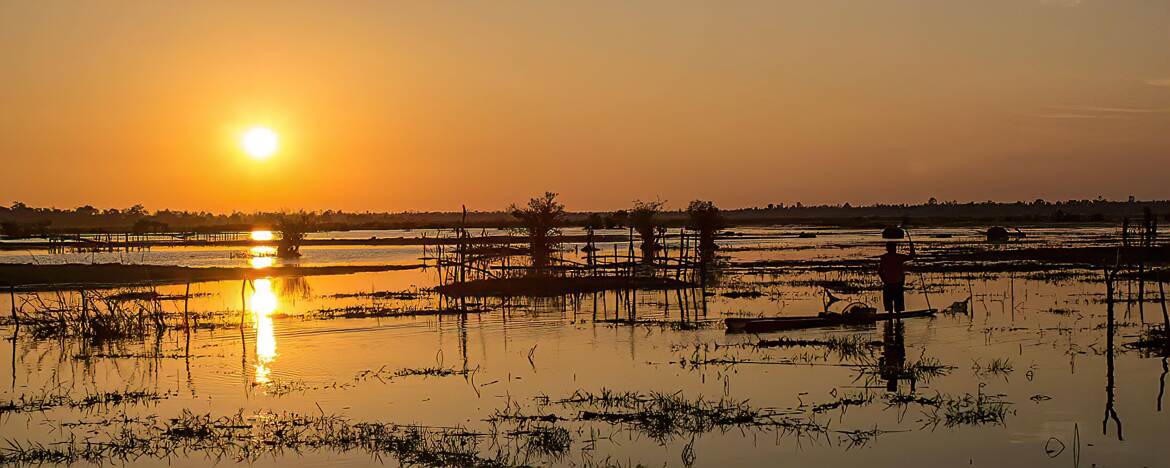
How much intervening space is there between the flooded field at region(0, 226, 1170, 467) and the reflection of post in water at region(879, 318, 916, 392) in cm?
9

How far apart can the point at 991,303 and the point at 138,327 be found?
20.5m

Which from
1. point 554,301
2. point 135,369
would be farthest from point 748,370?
point 554,301

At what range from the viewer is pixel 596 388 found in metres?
15.8

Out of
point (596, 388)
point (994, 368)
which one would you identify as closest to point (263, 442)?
point (596, 388)

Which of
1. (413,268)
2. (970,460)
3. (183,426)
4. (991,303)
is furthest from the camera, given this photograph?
(413,268)

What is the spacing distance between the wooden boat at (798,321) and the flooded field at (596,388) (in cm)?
24

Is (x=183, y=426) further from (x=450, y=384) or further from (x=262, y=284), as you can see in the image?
(x=262, y=284)

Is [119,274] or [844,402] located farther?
[119,274]

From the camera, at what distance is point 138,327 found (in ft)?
77.6

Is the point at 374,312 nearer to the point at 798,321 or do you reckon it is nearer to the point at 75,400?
the point at 798,321

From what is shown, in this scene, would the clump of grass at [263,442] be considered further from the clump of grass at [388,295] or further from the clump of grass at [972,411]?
the clump of grass at [388,295]

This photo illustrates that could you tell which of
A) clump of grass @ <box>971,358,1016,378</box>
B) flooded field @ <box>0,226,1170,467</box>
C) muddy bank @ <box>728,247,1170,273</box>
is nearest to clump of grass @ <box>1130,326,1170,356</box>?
flooded field @ <box>0,226,1170,467</box>

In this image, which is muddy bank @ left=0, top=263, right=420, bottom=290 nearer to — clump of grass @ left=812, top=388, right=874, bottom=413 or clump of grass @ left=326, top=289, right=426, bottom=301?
clump of grass @ left=326, top=289, right=426, bottom=301

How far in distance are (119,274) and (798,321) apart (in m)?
30.3
